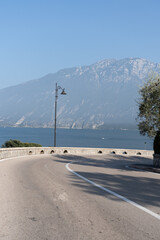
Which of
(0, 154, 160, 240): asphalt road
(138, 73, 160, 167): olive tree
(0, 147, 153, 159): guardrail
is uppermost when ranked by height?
(138, 73, 160, 167): olive tree

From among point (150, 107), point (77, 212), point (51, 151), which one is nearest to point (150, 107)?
point (150, 107)

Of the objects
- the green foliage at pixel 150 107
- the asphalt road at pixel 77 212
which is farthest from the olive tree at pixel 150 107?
the asphalt road at pixel 77 212

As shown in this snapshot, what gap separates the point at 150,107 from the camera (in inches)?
1117

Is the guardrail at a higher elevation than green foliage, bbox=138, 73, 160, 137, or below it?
below

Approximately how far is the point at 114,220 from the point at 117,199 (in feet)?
8.47

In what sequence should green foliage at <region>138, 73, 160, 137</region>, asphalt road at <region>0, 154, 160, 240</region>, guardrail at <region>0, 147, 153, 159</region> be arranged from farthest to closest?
1. guardrail at <region>0, 147, 153, 159</region>
2. green foliage at <region>138, 73, 160, 137</region>
3. asphalt road at <region>0, 154, 160, 240</region>

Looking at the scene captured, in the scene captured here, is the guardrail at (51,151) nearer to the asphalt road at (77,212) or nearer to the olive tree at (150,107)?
the olive tree at (150,107)

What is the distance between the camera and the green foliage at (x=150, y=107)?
28.2m

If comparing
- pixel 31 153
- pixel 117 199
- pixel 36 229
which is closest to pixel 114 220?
pixel 36 229

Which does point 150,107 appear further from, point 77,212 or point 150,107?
point 77,212

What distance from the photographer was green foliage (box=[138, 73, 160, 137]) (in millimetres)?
28172

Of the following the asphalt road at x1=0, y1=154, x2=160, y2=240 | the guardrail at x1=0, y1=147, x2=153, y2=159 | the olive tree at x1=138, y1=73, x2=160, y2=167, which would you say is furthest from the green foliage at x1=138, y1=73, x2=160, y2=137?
the asphalt road at x1=0, y1=154, x2=160, y2=240

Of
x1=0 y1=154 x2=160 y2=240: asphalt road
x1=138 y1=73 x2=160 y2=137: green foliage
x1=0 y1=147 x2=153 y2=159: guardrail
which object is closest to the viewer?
x1=0 y1=154 x2=160 y2=240: asphalt road

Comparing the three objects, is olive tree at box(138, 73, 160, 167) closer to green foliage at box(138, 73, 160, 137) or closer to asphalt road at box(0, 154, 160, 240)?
green foliage at box(138, 73, 160, 137)
